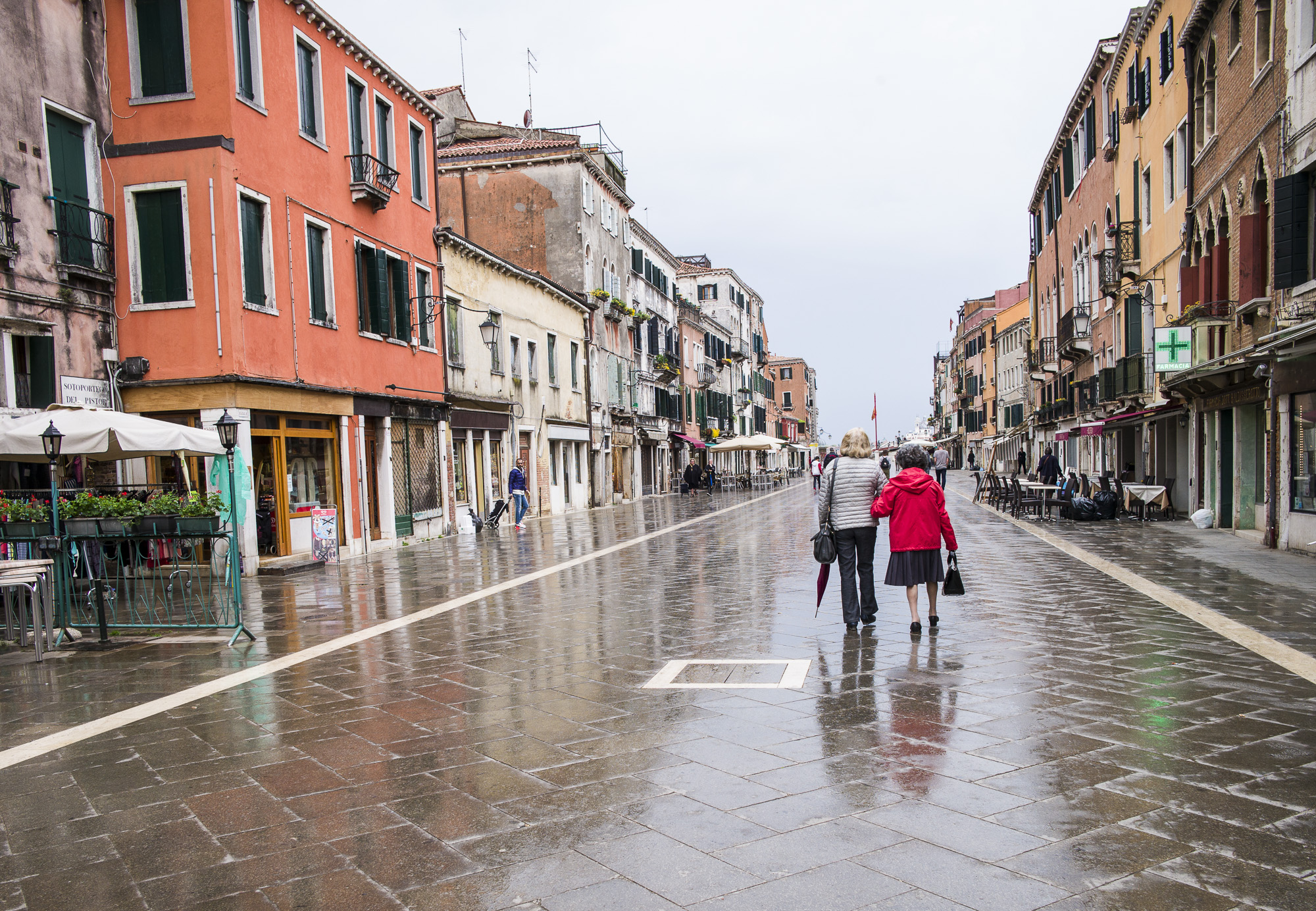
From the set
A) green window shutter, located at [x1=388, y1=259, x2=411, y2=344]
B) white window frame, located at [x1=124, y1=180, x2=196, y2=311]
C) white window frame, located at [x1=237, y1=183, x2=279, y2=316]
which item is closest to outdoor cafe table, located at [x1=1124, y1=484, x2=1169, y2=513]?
green window shutter, located at [x1=388, y1=259, x2=411, y2=344]

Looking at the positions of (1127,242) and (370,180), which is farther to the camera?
(1127,242)

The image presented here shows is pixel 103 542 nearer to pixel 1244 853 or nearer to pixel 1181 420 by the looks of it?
pixel 1244 853

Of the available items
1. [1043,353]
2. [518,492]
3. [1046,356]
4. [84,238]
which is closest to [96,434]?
[84,238]

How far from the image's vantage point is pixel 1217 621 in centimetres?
775

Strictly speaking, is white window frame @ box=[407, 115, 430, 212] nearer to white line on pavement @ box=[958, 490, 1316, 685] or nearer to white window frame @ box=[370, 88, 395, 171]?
white window frame @ box=[370, 88, 395, 171]

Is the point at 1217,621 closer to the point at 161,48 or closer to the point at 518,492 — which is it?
the point at 161,48

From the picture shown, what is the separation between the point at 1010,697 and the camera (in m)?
5.42

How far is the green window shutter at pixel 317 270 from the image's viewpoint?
15.8 m

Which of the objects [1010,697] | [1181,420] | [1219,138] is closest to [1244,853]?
[1010,697]

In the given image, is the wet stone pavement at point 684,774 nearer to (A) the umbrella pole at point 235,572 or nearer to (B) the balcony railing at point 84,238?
(A) the umbrella pole at point 235,572

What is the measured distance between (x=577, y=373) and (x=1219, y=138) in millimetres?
20288

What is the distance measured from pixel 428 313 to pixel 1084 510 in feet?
47.5

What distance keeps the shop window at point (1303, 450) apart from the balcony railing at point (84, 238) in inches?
647

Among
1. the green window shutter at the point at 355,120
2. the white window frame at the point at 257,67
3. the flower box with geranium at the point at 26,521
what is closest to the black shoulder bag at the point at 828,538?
the flower box with geranium at the point at 26,521
